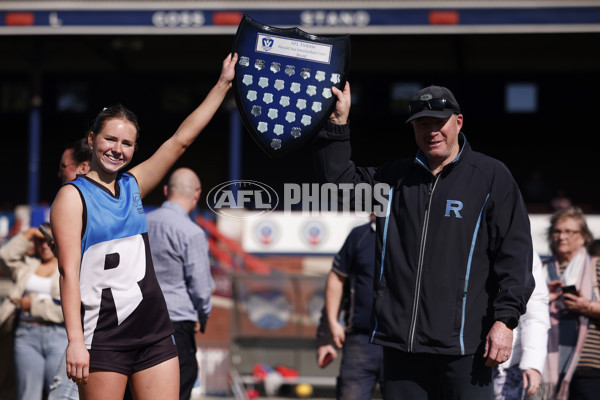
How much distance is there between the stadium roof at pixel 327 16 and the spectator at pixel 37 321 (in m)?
8.80

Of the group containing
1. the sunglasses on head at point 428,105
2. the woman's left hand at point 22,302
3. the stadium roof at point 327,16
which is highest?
the stadium roof at point 327,16

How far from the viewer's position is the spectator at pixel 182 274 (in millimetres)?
5195

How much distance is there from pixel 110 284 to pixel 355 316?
2373 mm

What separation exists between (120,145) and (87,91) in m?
21.1

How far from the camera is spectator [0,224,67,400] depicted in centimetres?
541

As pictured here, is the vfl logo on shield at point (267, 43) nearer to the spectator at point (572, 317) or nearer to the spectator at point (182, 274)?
the spectator at point (182, 274)

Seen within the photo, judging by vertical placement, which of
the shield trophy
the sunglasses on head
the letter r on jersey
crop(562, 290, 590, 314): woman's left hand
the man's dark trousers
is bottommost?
the man's dark trousers

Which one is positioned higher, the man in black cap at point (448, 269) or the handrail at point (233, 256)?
the man in black cap at point (448, 269)

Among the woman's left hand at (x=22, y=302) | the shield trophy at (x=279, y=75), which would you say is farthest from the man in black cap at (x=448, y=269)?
the woman's left hand at (x=22, y=302)

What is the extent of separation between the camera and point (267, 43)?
405 centimetres

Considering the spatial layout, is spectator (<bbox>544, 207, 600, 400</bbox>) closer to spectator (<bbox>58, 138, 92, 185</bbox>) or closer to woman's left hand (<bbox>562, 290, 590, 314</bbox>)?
woman's left hand (<bbox>562, 290, 590, 314</bbox>)

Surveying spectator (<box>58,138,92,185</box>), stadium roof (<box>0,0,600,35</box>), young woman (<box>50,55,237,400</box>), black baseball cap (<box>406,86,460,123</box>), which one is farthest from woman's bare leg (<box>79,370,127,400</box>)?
stadium roof (<box>0,0,600,35</box>)

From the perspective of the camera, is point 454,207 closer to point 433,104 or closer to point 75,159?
point 433,104

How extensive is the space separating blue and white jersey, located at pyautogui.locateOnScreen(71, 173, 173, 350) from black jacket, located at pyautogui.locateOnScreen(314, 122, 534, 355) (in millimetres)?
1005
